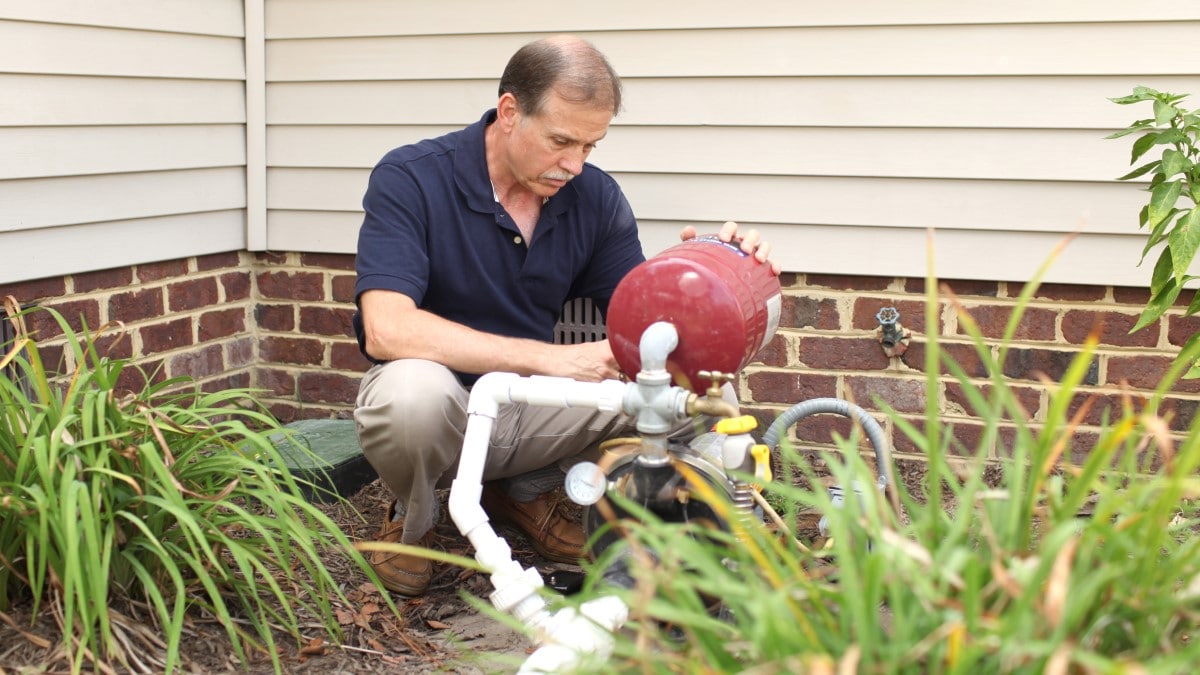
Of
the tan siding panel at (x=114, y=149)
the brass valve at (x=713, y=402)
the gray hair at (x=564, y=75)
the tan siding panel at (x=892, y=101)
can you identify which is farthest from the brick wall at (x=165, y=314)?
the brass valve at (x=713, y=402)

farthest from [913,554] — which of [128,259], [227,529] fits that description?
[128,259]

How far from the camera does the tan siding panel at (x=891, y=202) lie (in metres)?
3.15

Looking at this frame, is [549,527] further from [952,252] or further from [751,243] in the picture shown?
[952,252]

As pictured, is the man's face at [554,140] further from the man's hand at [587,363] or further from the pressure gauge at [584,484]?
the pressure gauge at [584,484]

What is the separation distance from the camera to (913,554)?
1.34 metres

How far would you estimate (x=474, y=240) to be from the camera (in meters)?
2.85

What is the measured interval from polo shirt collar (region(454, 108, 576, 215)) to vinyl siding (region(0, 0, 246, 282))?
106 cm

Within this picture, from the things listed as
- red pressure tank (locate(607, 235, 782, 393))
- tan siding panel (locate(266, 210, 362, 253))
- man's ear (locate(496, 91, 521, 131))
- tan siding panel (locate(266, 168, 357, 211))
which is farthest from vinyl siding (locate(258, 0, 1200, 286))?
red pressure tank (locate(607, 235, 782, 393))

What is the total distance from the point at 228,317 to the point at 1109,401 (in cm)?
253

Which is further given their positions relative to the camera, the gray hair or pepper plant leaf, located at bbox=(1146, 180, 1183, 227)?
pepper plant leaf, located at bbox=(1146, 180, 1183, 227)

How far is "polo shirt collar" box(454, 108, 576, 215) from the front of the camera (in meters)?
2.84

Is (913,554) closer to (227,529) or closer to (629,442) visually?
(629,442)

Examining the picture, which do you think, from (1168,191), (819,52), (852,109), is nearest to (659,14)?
(819,52)

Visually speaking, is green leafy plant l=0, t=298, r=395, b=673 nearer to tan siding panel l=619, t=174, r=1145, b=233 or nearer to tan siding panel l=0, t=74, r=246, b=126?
tan siding panel l=0, t=74, r=246, b=126
